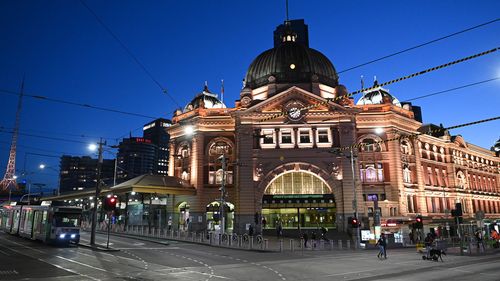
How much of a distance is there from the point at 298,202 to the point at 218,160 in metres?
13.8

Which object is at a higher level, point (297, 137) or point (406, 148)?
point (297, 137)

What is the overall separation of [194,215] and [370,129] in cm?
2811

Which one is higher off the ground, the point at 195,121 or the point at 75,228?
the point at 195,121

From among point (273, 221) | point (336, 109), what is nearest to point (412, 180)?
point (336, 109)

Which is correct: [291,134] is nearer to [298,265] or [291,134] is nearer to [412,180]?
[412,180]

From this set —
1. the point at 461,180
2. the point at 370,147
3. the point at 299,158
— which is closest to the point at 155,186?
the point at 299,158

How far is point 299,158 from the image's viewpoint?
52.7 m

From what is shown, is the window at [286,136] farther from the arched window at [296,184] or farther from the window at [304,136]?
the arched window at [296,184]

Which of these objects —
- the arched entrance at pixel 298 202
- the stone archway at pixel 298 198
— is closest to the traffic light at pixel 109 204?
the stone archway at pixel 298 198

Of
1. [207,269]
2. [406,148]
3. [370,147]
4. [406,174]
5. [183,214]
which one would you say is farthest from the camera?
[183,214]

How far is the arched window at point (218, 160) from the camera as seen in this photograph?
190 feet

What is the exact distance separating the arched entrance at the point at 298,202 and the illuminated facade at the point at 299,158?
13 cm

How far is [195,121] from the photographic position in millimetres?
58844

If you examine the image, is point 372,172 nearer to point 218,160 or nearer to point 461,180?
point 218,160
